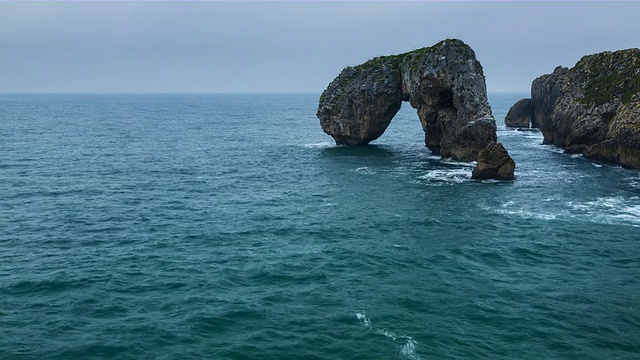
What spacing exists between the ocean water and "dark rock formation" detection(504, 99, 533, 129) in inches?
2845

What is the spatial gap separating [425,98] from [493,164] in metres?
23.2

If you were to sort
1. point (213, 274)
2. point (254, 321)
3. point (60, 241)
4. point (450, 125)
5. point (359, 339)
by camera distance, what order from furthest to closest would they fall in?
point (450, 125)
point (60, 241)
point (213, 274)
point (254, 321)
point (359, 339)

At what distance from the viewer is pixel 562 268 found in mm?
42438

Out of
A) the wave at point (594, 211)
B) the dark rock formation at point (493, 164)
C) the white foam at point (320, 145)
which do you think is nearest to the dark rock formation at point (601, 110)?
the dark rock formation at point (493, 164)

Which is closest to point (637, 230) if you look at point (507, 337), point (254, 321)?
point (507, 337)

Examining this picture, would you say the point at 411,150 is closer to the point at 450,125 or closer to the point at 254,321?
the point at 450,125

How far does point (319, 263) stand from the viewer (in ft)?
144

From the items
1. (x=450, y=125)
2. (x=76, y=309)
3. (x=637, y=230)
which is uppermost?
(x=450, y=125)

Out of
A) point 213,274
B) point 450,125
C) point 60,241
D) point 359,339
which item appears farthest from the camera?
point 450,125

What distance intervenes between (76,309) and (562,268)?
38285 millimetres

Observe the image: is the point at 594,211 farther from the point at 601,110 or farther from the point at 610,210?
the point at 601,110

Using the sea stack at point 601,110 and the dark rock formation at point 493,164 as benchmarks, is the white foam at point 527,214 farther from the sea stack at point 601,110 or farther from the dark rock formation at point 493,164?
the sea stack at point 601,110

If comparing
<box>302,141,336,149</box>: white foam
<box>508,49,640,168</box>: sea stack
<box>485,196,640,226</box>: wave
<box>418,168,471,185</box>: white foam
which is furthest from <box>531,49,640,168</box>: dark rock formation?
<box>302,141,336,149</box>: white foam

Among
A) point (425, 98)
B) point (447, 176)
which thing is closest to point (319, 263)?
point (447, 176)
